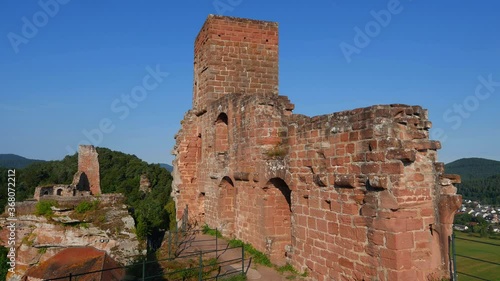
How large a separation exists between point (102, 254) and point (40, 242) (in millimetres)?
3709

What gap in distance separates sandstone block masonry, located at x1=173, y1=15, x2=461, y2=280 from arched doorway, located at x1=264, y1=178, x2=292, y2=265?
3cm

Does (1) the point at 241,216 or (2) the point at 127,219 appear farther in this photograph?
(1) the point at 241,216

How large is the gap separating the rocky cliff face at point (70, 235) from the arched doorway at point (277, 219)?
3.21m

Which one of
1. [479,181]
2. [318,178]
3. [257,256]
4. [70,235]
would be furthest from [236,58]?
[479,181]

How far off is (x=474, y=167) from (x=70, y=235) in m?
74.7

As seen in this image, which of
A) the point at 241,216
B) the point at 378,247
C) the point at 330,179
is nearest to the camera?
the point at 378,247

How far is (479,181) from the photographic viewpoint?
46.4 meters

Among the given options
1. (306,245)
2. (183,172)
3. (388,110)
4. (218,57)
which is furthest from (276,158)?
(183,172)

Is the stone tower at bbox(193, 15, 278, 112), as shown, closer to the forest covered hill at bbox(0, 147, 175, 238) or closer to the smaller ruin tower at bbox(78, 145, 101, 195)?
the smaller ruin tower at bbox(78, 145, 101, 195)

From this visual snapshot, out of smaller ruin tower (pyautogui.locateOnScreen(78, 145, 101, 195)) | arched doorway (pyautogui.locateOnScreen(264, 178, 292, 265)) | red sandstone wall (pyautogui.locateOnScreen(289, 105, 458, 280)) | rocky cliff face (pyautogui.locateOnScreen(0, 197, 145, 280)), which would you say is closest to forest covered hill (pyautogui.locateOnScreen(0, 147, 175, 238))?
smaller ruin tower (pyautogui.locateOnScreen(78, 145, 101, 195))

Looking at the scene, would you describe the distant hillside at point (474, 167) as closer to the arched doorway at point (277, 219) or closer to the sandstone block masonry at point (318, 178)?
the sandstone block masonry at point (318, 178)

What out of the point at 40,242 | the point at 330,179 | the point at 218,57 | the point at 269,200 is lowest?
the point at 40,242

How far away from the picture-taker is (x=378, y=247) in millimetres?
5383

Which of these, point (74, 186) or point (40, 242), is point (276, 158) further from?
point (74, 186)
